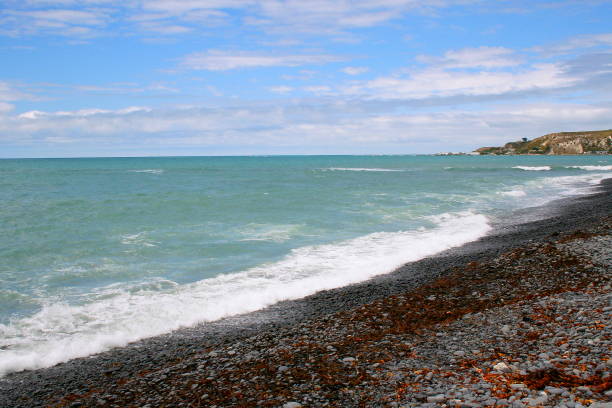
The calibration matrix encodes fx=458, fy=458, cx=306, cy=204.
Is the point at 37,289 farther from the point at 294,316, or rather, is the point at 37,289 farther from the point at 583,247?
the point at 583,247

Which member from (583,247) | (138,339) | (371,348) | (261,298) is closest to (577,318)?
(371,348)

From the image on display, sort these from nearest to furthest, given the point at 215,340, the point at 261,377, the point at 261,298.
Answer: the point at 261,377 < the point at 215,340 < the point at 261,298

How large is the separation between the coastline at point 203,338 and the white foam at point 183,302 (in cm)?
45

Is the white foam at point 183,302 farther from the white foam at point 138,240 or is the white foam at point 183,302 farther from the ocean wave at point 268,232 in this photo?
the white foam at point 138,240

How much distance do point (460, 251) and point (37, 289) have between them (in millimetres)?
14437

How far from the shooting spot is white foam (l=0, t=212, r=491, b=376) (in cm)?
994

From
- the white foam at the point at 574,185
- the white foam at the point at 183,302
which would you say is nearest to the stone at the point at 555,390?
the white foam at the point at 183,302

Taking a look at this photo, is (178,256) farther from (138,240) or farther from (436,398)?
(436,398)

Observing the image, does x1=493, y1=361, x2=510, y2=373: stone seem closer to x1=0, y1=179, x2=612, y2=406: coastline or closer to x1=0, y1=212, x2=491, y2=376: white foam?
x1=0, y1=179, x2=612, y2=406: coastline

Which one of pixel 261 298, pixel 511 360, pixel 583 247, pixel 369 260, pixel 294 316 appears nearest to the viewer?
pixel 511 360

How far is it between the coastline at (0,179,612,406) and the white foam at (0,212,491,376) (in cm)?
45

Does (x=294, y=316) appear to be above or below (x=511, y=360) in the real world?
below

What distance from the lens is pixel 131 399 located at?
278 inches

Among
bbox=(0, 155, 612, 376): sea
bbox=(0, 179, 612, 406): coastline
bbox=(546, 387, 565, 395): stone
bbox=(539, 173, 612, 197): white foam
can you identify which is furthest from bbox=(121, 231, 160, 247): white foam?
bbox=(539, 173, 612, 197): white foam
